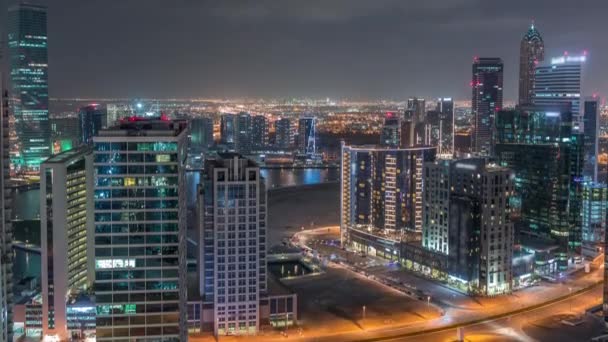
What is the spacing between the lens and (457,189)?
1032 inches

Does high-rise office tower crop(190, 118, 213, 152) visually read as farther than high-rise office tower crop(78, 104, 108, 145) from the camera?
Yes

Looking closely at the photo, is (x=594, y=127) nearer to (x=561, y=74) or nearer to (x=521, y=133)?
(x=561, y=74)

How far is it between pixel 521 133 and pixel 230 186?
1620cm

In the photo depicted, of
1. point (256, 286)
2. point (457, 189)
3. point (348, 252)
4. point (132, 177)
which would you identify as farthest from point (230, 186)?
point (348, 252)

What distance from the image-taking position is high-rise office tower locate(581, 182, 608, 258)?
32.2 m

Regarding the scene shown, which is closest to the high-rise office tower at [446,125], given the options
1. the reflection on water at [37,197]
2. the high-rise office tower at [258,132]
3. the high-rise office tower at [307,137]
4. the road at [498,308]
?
the reflection on water at [37,197]

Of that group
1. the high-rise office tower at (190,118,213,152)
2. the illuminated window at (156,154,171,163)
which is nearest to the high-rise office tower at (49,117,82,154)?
the high-rise office tower at (190,118,213,152)

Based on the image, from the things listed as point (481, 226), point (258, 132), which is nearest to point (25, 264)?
point (481, 226)

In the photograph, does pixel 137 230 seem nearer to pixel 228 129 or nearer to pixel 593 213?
pixel 593 213

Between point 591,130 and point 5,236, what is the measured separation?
3648 cm

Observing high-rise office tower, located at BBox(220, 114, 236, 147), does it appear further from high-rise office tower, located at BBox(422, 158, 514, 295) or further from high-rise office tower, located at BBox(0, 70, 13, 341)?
high-rise office tower, located at BBox(0, 70, 13, 341)

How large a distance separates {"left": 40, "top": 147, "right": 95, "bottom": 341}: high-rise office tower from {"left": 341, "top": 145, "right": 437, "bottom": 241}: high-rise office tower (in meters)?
13.8

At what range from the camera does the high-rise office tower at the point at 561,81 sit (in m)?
39.6

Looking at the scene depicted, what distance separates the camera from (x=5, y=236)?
11.0 metres
